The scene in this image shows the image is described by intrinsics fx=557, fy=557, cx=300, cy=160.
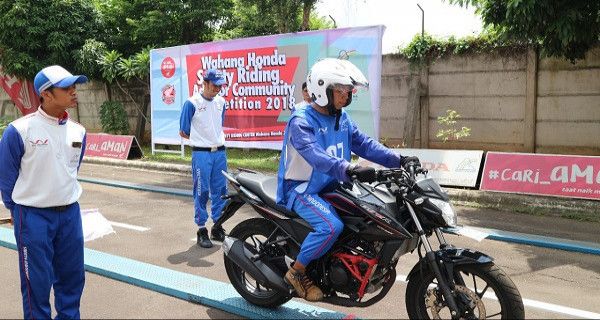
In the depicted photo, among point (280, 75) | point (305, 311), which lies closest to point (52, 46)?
point (280, 75)

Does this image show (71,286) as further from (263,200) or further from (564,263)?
(564,263)

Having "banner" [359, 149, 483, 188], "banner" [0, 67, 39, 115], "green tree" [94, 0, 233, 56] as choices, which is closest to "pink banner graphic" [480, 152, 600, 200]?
"banner" [359, 149, 483, 188]

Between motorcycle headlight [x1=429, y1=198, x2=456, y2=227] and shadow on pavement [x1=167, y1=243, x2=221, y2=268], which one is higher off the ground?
motorcycle headlight [x1=429, y1=198, x2=456, y2=227]

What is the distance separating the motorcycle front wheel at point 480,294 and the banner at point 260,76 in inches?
278

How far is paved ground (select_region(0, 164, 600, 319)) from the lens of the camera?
443 centimetres

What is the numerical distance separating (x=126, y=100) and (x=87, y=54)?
1840 mm

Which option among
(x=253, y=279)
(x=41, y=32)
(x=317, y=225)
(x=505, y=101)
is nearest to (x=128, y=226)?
(x=253, y=279)

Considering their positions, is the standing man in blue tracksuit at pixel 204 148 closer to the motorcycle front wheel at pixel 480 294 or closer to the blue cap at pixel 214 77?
the blue cap at pixel 214 77

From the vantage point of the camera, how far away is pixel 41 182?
3.55 m

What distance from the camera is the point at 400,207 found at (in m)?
3.61

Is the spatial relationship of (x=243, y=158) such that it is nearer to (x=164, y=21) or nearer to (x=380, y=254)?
(x=164, y=21)

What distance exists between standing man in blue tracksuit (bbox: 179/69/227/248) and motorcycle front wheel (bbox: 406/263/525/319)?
333 cm

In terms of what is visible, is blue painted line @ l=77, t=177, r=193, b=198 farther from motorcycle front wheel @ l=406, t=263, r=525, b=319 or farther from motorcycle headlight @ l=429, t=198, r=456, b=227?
motorcycle headlight @ l=429, t=198, r=456, b=227

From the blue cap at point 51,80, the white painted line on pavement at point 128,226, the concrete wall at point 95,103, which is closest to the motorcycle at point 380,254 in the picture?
the blue cap at point 51,80
